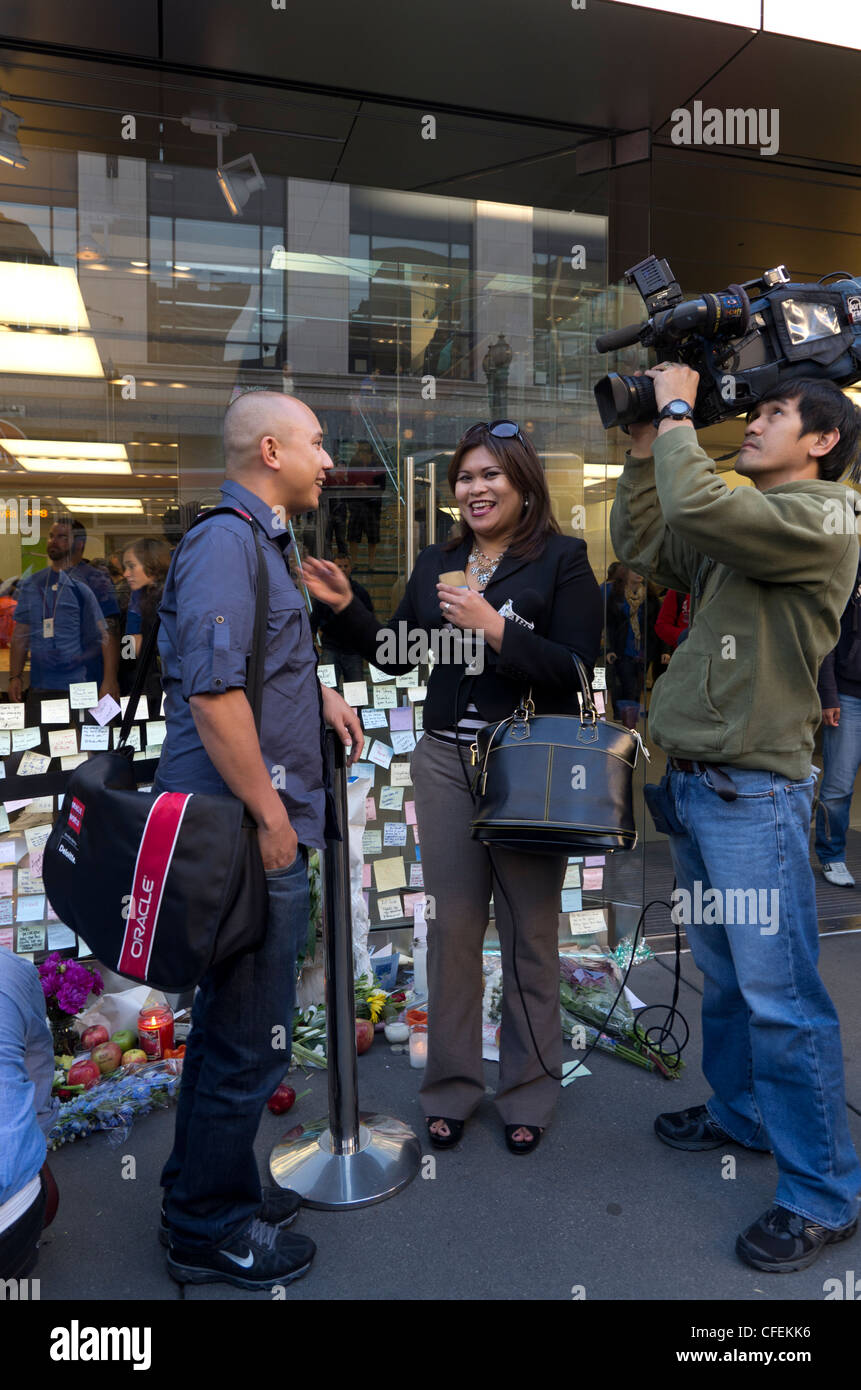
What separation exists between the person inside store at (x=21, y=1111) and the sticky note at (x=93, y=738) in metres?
1.59

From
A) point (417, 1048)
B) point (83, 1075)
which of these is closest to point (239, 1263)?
point (83, 1075)

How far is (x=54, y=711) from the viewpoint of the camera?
3.38 metres

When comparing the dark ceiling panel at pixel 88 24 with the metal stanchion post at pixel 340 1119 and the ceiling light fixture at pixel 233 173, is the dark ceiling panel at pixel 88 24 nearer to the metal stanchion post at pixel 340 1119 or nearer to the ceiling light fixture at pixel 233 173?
the ceiling light fixture at pixel 233 173

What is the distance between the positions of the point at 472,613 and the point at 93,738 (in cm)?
193

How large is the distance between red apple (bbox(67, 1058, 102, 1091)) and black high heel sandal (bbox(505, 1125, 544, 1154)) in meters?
1.25

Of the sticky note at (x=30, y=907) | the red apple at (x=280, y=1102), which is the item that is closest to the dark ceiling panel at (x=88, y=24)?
the sticky note at (x=30, y=907)

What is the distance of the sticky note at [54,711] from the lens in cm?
337

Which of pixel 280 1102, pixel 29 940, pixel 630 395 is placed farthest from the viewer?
pixel 29 940

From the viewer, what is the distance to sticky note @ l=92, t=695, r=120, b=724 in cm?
344

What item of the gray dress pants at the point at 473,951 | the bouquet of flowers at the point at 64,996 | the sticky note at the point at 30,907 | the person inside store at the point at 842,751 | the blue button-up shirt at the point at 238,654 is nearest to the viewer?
the blue button-up shirt at the point at 238,654

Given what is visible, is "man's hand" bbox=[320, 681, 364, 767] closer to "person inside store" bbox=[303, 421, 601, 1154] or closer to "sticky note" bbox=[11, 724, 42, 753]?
"person inside store" bbox=[303, 421, 601, 1154]

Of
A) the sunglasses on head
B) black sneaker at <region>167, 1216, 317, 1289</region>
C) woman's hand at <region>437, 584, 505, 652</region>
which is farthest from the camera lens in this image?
black sneaker at <region>167, 1216, 317, 1289</region>

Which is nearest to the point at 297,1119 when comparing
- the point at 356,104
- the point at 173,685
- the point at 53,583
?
the point at 173,685

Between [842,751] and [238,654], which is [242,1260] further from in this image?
[842,751]
